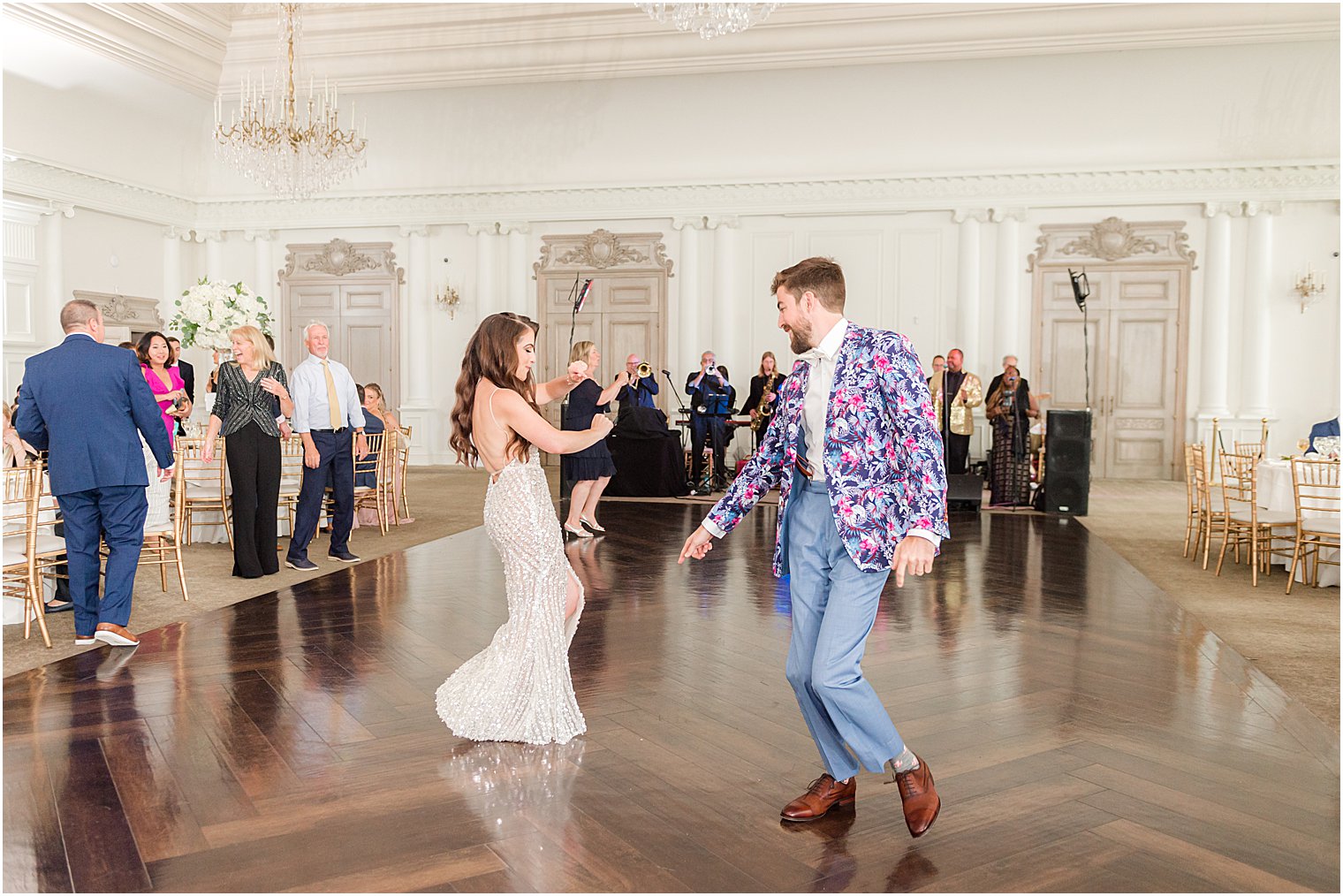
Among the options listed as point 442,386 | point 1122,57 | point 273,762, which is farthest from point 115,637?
point 1122,57

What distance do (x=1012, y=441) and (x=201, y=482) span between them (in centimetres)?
752

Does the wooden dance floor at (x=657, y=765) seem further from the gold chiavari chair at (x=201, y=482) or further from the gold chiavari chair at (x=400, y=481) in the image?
the gold chiavari chair at (x=400, y=481)

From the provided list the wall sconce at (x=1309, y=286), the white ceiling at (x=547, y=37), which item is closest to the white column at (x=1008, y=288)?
the white ceiling at (x=547, y=37)

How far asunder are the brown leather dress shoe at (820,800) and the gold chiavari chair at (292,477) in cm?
534

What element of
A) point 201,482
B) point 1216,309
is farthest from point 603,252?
point 201,482

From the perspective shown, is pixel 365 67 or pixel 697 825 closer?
pixel 697 825

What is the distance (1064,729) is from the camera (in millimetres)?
3574

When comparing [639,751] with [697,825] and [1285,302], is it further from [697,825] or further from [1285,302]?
[1285,302]

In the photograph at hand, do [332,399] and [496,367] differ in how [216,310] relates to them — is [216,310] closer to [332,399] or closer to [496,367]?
[332,399]

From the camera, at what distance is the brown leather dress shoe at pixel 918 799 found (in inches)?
106

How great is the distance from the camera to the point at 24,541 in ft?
16.1

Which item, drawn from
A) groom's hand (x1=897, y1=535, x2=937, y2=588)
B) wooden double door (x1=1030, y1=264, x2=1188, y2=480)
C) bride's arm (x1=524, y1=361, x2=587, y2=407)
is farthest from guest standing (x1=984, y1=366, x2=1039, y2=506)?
groom's hand (x1=897, y1=535, x2=937, y2=588)

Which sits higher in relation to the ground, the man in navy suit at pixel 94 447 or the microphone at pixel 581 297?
the microphone at pixel 581 297

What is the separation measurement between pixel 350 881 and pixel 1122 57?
13.4 metres
